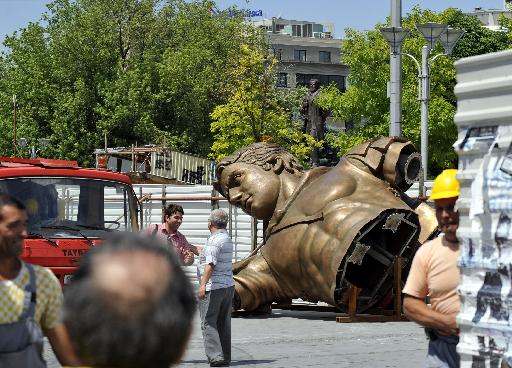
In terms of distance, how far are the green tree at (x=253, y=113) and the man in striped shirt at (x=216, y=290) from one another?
1379 inches

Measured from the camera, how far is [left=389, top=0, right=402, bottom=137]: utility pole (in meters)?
22.7

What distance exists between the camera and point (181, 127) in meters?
65.6

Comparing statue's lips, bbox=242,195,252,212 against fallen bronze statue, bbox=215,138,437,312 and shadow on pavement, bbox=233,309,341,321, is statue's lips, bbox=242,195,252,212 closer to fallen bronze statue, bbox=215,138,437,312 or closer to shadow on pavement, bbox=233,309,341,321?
fallen bronze statue, bbox=215,138,437,312

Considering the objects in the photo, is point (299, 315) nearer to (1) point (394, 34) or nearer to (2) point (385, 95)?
(1) point (394, 34)

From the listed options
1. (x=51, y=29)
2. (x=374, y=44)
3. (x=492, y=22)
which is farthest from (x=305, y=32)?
(x=374, y=44)

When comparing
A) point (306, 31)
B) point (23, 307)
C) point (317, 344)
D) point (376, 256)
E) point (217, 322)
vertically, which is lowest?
point (317, 344)

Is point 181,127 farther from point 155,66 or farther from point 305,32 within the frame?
point 305,32

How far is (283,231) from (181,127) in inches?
1911

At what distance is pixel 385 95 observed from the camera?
54.2 meters

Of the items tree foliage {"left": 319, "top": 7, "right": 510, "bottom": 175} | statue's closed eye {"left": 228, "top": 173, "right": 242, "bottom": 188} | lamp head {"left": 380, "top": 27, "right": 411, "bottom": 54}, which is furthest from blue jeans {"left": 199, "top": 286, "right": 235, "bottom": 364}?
tree foliage {"left": 319, "top": 7, "right": 510, "bottom": 175}

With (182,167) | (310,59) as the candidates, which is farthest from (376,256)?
(310,59)

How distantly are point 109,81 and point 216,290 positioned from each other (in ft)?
172

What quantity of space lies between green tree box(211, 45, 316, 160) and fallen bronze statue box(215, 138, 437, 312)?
2941 cm

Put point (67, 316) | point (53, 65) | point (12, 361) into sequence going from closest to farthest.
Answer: point (67, 316), point (12, 361), point (53, 65)
